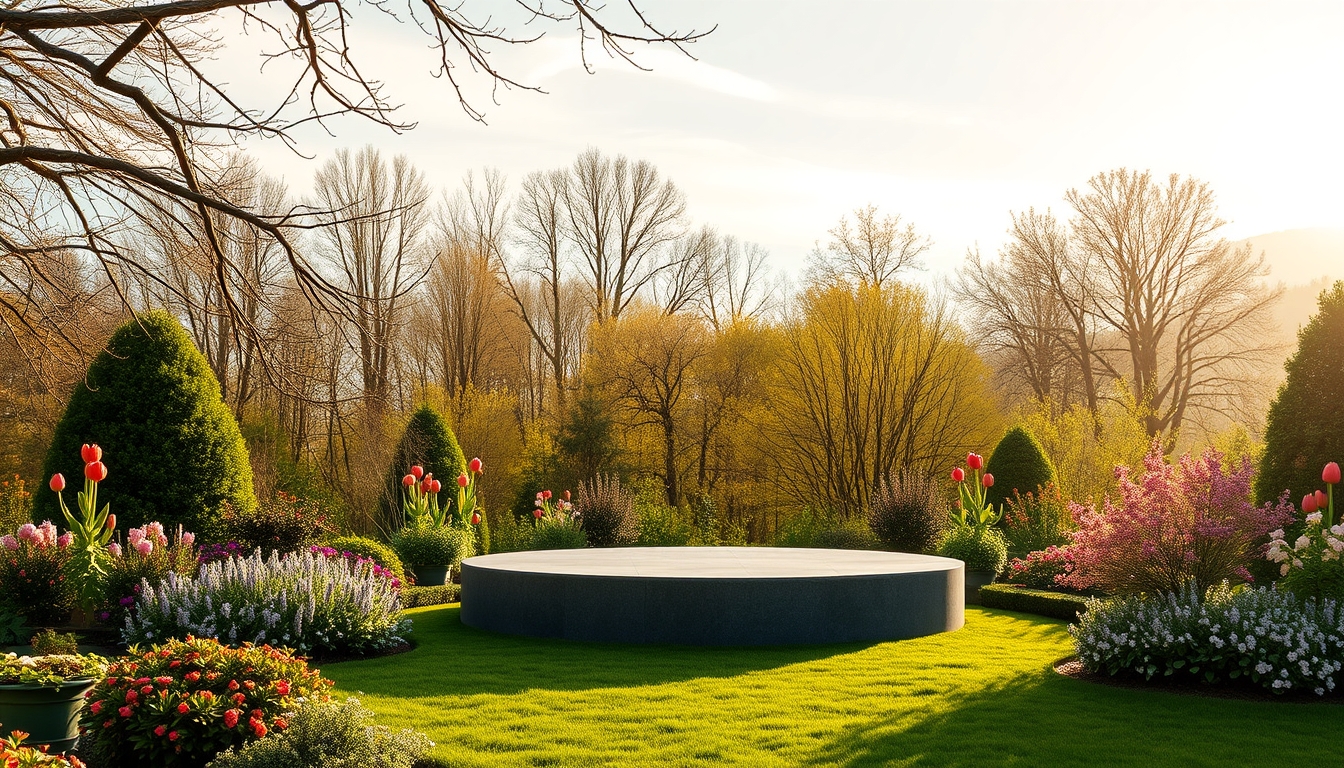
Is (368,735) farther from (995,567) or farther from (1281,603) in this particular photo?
(995,567)

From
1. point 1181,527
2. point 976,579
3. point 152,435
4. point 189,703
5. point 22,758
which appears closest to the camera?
point 22,758

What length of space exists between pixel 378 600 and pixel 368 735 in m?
4.22

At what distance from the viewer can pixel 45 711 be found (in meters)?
5.12

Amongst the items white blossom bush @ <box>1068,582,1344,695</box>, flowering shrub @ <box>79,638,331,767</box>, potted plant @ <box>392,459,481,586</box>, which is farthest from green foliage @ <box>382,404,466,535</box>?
white blossom bush @ <box>1068,582,1344,695</box>

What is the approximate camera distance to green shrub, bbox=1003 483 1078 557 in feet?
47.3

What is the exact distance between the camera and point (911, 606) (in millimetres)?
9266

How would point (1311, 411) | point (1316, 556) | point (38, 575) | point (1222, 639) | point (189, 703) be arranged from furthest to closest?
point (1311, 411), point (38, 575), point (1316, 556), point (1222, 639), point (189, 703)

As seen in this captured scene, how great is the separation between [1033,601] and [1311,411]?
143 inches

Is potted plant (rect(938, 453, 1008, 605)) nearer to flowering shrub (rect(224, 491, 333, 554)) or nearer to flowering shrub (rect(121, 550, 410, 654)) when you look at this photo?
flowering shrub (rect(121, 550, 410, 654))

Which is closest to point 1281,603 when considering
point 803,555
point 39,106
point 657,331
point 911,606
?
point 911,606

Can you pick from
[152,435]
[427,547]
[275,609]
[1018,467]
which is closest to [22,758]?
[275,609]

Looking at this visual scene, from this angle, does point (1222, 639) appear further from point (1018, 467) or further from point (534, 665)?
point (1018, 467)

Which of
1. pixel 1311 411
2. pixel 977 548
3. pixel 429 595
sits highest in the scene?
pixel 1311 411

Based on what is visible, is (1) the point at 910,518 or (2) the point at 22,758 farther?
(1) the point at 910,518
